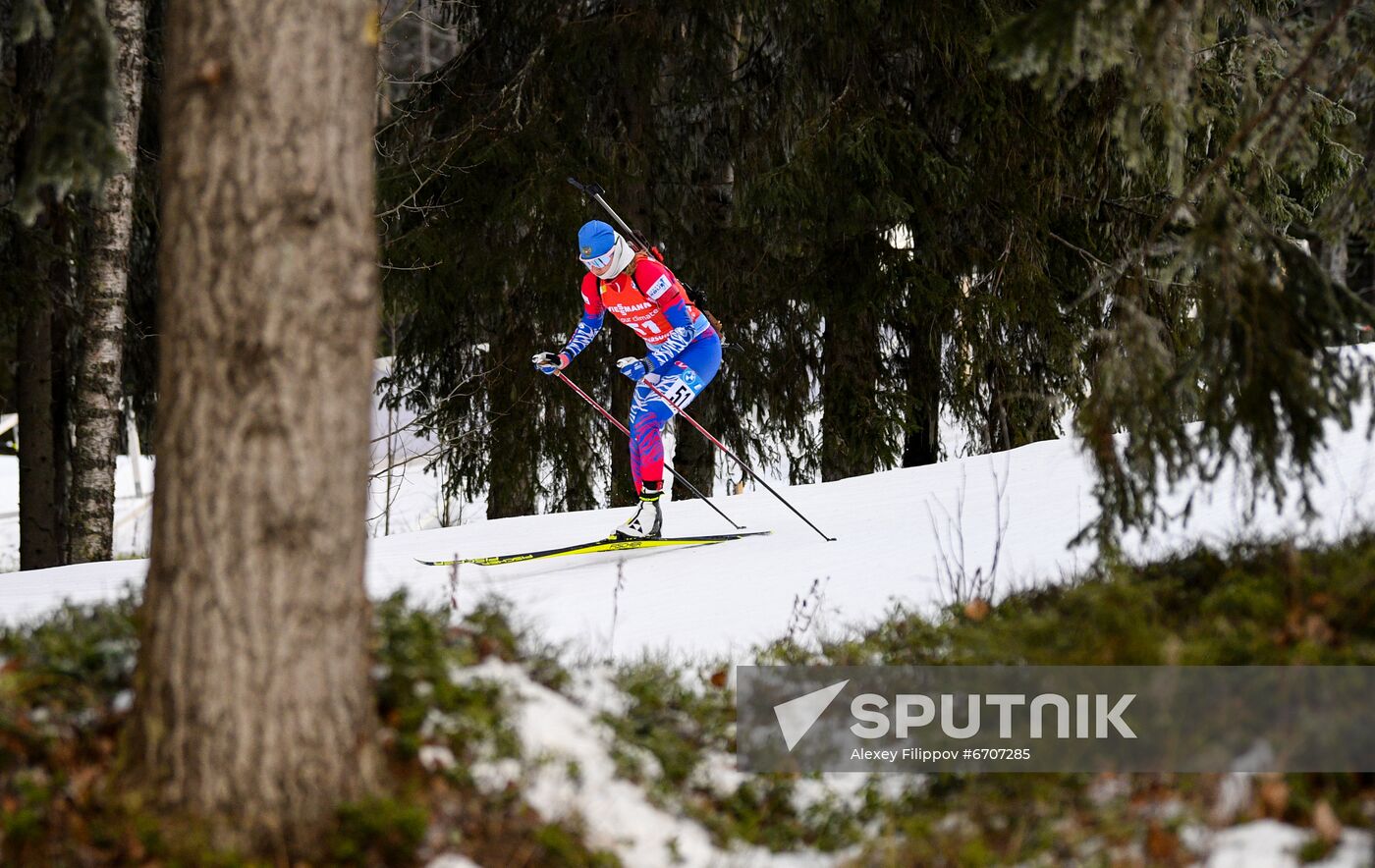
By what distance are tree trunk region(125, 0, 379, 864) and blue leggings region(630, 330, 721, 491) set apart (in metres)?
5.32

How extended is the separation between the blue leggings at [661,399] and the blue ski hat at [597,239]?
3.12 ft

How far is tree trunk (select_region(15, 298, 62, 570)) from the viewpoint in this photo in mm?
11852

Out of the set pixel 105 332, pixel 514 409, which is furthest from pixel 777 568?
pixel 105 332

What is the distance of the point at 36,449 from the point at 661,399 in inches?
277

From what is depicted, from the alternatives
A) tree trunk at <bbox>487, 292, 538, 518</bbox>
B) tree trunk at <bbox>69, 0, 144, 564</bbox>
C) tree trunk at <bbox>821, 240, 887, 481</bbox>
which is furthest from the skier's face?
tree trunk at <bbox>69, 0, 144, 564</bbox>

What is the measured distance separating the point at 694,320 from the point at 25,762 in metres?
5.95

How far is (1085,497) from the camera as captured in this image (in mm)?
8617

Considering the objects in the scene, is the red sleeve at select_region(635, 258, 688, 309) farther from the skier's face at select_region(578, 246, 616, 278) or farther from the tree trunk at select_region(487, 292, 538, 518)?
the tree trunk at select_region(487, 292, 538, 518)

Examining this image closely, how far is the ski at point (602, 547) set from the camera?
27.5 ft

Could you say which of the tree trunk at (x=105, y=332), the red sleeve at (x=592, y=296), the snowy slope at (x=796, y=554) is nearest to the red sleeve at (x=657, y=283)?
the red sleeve at (x=592, y=296)

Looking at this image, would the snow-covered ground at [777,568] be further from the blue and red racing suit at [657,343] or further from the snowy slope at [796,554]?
the blue and red racing suit at [657,343]

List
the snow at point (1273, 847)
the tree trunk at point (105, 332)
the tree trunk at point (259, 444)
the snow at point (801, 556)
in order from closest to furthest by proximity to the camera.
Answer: the snow at point (1273, 847), the tree trunk at point (259, 444), the snow at point (801, 556), the tree trunk at point (105, 332)

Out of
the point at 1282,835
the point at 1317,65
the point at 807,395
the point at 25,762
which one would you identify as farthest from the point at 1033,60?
the point at 807,395

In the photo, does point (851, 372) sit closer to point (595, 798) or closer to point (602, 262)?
point (602, 262)
